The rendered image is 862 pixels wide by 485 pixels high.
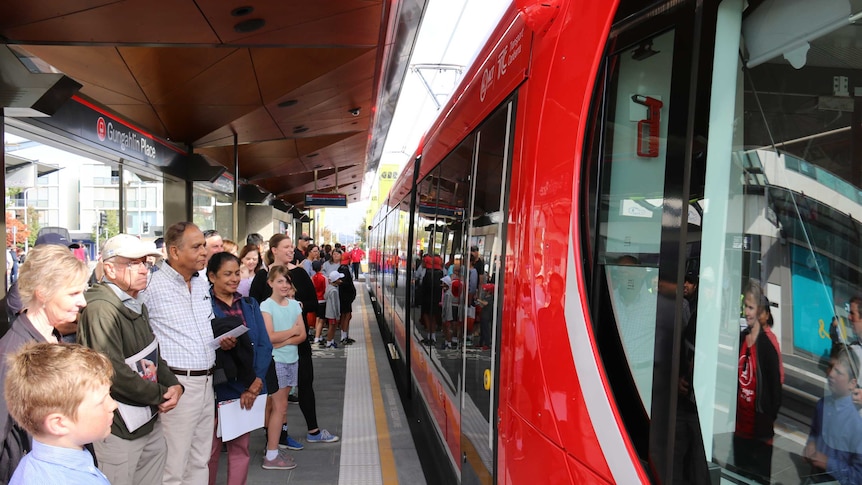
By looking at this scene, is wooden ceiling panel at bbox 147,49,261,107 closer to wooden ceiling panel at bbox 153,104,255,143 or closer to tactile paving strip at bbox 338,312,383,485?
wooden ceiling panel at bbox 153,104,255,143

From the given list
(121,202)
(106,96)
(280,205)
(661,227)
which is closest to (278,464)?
(661,227)

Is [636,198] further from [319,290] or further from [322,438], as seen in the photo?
[319,290]

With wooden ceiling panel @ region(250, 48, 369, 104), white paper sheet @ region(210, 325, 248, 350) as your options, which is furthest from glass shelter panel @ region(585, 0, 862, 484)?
wooden ceiling panel @ region(250, 48, 369, 104)

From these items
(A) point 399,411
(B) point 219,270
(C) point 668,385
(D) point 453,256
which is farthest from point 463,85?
(A) point 399,411

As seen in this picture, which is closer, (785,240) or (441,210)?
(785,240)

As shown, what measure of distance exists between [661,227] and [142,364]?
2771 mm

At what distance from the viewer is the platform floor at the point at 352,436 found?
5410mm

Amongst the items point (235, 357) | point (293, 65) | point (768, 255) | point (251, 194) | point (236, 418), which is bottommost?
point (236, 418)

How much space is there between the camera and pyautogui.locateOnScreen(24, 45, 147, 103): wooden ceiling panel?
315 inches

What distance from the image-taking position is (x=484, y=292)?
3.24 metres

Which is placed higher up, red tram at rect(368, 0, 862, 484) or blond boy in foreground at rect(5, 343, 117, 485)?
red tram at rect(368, 0, 862, 484)

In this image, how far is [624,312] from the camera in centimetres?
191

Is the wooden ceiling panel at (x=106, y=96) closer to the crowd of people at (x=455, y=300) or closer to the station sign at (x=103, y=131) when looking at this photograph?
the station sign at (x=103, y=131)

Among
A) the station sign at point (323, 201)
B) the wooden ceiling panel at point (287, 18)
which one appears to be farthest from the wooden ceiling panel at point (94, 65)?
the station sign at point (323, 201)
